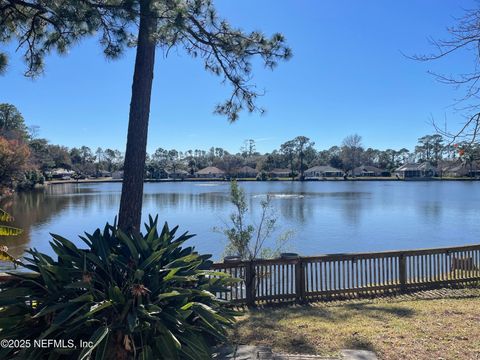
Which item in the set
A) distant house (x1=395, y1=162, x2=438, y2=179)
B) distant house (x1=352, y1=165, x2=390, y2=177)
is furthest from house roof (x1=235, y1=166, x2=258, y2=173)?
distant house (x1=395, y1=162, x2=438, y2=179)

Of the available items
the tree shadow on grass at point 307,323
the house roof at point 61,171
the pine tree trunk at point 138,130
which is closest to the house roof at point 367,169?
the house roof at point 61,171

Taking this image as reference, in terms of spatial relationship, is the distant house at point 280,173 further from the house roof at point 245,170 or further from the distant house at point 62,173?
the distant house at point 62,173

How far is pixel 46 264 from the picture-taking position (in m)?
3.21

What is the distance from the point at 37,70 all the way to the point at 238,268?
4636 mm

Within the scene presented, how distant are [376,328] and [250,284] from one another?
213 cm

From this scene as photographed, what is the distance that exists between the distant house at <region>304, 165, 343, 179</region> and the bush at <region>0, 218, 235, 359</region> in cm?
8994

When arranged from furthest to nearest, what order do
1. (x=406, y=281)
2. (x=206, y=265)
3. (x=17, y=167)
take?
(x=17, y=167), (x=406, y=281), (x=206, y=265)

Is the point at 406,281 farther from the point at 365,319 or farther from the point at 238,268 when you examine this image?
the point at 238,268

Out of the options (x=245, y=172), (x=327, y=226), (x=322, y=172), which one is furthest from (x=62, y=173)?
(x=327, y=226)

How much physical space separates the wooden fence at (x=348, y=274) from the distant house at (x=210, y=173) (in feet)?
300

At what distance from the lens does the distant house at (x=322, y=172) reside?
299ft

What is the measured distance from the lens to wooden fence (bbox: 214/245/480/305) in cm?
595

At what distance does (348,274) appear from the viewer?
6434mm

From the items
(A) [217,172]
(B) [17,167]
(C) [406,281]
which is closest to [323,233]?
(C) [406,281]
